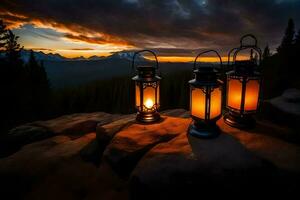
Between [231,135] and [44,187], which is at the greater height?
[231,135]

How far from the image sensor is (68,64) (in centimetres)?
17812

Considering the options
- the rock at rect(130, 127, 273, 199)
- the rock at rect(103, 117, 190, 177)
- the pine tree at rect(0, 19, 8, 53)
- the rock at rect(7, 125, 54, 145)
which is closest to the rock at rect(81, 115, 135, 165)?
the rock at rect(103, 117, 190, 177)

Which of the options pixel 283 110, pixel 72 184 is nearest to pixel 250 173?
pixel 283 110

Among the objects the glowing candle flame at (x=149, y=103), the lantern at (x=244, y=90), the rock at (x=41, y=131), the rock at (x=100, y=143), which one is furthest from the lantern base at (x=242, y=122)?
the rock at (x=41, y=131)

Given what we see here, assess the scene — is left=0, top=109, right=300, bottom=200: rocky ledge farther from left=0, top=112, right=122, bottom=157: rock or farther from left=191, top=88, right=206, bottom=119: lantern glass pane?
left=191, top=88, right=206, bottom=119: lantern glass pane

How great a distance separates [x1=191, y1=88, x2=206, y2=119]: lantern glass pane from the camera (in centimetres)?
278

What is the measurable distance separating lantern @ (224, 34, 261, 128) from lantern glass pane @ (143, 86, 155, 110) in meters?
1.46

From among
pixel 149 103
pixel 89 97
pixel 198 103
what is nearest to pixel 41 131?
pixel 149 103

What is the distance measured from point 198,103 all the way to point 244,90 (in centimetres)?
84

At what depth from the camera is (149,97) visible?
3.60m

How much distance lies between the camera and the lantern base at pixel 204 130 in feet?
9.18

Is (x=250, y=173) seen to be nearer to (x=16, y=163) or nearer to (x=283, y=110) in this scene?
(x=283, y=110)

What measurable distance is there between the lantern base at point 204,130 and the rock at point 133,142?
0.34 m

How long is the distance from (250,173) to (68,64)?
199 metres
